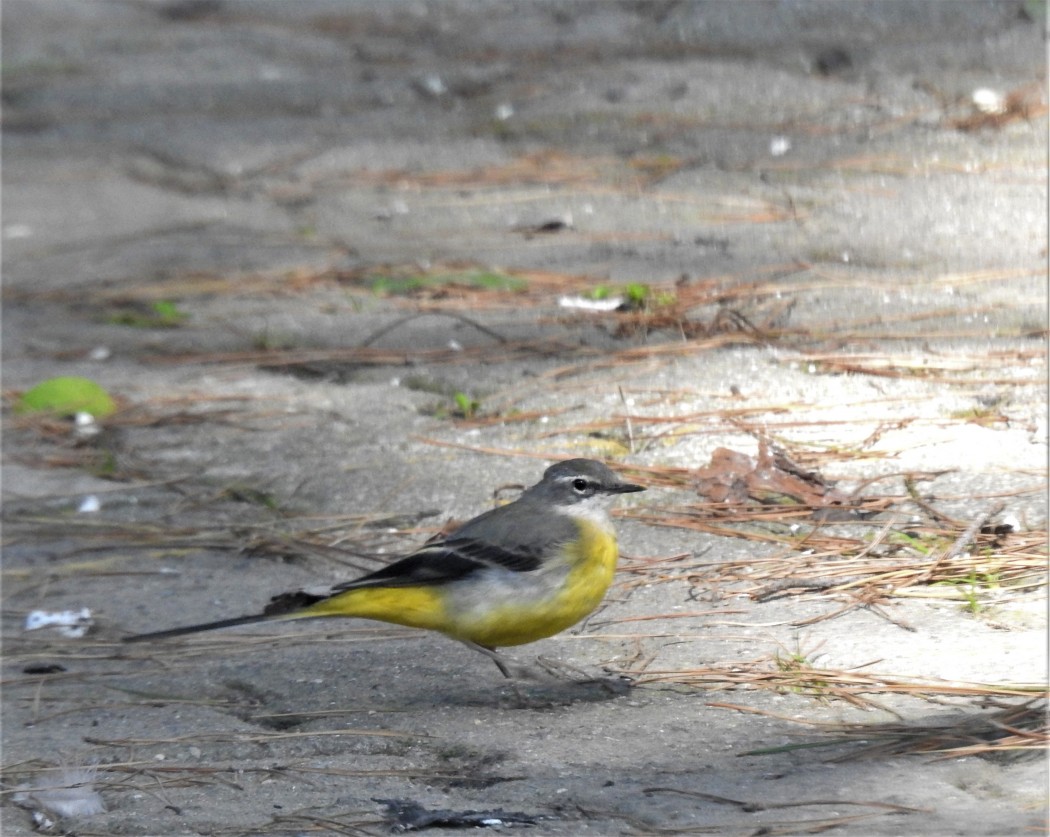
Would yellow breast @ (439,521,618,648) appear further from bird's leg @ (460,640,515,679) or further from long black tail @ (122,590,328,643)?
long black tail @ (122,590,328,643)

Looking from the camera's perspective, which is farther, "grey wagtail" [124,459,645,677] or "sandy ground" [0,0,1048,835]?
"grey wagtail" [124,459,645,677]

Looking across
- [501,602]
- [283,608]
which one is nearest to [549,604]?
[501,602]

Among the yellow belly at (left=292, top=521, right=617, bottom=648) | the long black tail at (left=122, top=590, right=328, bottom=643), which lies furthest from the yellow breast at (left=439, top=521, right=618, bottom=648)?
the long black tail at (left=122, top=590, right=328, bottom=643)

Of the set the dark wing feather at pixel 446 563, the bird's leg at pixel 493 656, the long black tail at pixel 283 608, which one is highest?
the dark wing feather at pixel 446 563

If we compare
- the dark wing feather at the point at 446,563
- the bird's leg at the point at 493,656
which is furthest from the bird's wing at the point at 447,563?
the bird's leg at the point at 493,656

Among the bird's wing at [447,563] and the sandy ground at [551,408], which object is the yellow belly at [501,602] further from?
the sandy ground at [551,408]

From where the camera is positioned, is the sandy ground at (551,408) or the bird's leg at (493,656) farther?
the bird's leg at (493,656)

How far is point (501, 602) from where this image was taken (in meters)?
3.91

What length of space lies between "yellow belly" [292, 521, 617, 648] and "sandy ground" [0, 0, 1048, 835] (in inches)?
6.1

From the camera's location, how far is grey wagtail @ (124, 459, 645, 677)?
12.8ft

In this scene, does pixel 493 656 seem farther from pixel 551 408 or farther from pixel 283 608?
pixel 551 408

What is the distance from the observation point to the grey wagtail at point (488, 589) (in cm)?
389

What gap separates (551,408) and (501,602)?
187 cm

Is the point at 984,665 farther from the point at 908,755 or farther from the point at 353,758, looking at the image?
the point at 353,758
